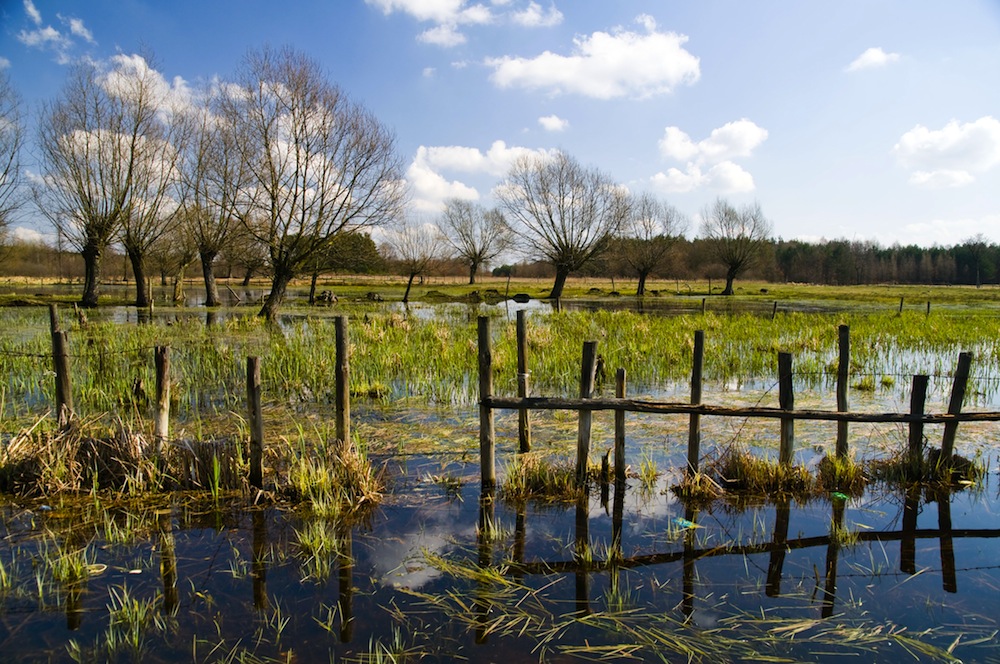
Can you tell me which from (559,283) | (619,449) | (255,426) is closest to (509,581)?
(619,449)

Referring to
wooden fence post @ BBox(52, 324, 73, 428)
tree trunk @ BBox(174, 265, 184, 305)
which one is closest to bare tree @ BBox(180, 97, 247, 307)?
tree trunk @ BBox(174, 265, 184, 305)

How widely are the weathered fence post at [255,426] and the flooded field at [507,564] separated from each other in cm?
14

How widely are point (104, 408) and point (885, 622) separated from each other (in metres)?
10.2

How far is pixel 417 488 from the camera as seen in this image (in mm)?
6664

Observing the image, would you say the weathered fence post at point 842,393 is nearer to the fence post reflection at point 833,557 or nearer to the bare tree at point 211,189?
the fence post reflection at point 833,557

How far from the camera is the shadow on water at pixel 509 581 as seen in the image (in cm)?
391

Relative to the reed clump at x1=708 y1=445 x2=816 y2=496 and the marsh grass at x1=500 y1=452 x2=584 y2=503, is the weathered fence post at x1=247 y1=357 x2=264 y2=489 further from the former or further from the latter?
the reed clump at x1=708 y1=445 x2=816 y2=496

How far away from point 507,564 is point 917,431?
16.6 feet

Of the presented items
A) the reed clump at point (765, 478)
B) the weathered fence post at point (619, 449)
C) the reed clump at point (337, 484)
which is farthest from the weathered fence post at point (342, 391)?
the reed clump at point (765, 478)

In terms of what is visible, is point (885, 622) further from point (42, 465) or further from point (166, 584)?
point (42, 465)

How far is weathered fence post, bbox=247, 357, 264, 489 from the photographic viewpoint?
626cm

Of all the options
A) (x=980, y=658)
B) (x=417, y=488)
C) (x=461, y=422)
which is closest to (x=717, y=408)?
(x=980, y=658)

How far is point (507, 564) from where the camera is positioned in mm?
4941

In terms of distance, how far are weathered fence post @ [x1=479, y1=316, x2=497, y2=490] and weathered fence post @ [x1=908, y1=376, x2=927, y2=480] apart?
4688mm
